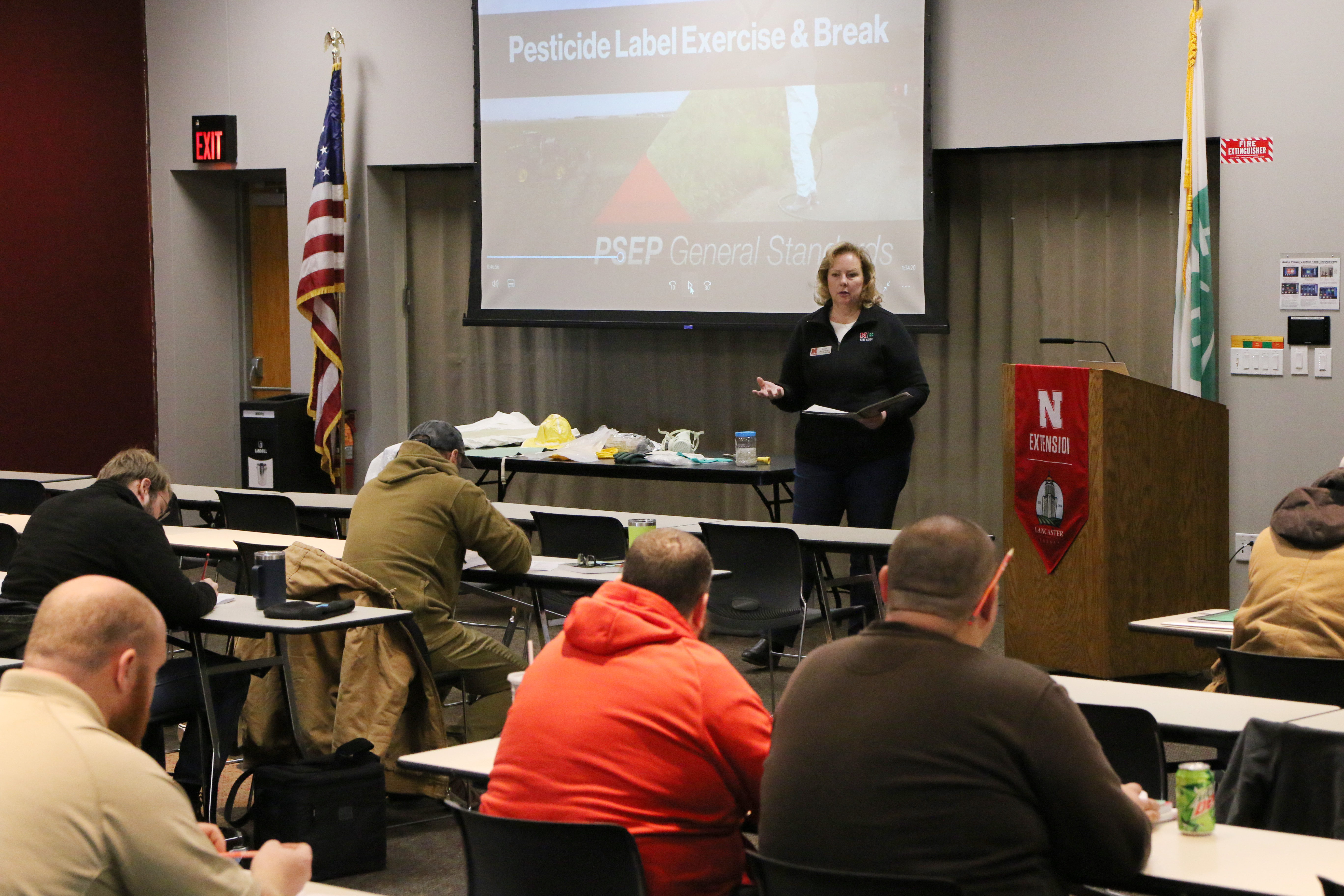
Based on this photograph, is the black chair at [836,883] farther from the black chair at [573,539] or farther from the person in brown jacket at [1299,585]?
the black chair at [573,539]

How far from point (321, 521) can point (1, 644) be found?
2869 mm

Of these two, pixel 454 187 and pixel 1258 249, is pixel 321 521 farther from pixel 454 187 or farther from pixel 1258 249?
pixel 1258 249

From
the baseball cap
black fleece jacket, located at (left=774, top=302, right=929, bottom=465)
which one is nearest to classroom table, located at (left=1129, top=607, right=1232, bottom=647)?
black fleece jacket, located at (left=774, top=302, right=929, bottom=465)

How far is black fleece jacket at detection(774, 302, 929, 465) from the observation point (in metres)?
5.96

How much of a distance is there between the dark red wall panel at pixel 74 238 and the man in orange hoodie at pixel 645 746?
25.1ft

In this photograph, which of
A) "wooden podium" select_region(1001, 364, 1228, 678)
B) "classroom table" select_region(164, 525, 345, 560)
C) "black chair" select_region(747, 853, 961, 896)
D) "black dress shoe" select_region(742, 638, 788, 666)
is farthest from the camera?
"black dress shoe" select_region(742, 638, 788, 666)

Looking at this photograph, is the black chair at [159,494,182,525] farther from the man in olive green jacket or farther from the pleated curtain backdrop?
the pleated curtain backdrop

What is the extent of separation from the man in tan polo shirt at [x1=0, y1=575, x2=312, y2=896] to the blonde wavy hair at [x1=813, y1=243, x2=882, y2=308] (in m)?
4.39

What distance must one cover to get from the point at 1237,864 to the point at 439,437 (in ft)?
10.1

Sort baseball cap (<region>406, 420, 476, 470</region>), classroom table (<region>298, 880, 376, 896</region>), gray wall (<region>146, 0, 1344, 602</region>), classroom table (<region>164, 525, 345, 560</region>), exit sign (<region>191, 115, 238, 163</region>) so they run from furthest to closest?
exit sign (<region>191, 115, 238, 163</region>) < gray wall (<region>146, 0, 1344, 602</region>) < classroom table (<region>164, 525, 345, 560</region>) < baseball cap (<region>406, 420, 476, 470</region>) < classroom table (<region>298, 880, 376, 896</region>)

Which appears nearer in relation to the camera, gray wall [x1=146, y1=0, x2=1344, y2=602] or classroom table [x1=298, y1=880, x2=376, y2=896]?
classroom table [x1=298, y1=880, x2=376, y2=896]

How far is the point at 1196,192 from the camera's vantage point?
248 inches

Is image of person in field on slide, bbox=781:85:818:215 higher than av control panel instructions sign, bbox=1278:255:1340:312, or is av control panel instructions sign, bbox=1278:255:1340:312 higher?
image of person in field on slide, bbox=781:85:818:215

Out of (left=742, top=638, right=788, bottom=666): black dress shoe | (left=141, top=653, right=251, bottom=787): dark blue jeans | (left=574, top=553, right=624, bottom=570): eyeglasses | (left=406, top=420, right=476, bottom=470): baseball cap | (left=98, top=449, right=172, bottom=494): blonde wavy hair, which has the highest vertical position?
(left=406, top=420, right=476, bottom=470): baseball cap
